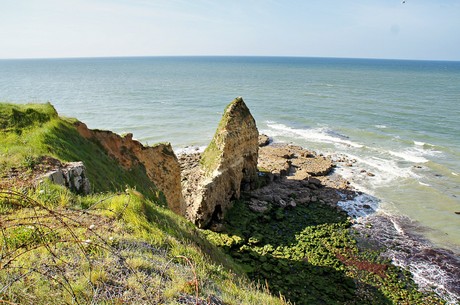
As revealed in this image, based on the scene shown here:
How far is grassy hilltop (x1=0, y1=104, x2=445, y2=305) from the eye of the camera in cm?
583

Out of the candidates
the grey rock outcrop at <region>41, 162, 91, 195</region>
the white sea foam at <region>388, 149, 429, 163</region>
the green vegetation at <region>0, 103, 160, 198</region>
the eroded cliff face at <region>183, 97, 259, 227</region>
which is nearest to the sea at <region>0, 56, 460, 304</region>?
the white sea foam at <region>388, 149, 429, 163</region>

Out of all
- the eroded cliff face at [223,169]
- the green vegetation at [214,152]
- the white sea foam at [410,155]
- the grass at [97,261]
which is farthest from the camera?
the white sea foam at [410,155]

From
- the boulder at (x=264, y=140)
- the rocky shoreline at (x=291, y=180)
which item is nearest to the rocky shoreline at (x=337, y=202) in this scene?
the rocky shoreline at (x=291, y=180)

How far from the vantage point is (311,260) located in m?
23.4

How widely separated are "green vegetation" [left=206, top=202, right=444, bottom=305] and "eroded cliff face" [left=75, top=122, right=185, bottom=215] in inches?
180

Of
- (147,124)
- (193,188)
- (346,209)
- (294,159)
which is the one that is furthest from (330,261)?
(147,124)

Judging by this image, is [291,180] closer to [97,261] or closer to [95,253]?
[95,253]

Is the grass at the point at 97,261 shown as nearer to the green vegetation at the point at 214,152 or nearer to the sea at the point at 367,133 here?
the green vegetation at the point at 214,152

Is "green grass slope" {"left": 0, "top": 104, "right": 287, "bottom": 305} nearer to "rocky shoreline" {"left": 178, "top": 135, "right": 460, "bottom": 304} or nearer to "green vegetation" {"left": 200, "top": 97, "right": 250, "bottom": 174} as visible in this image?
"green vegetation" {"left": 200, "top": 97, "right": 250, "bottom": 174}

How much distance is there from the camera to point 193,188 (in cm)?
Answer: 2975

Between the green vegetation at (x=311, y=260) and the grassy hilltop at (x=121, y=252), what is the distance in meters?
0.09

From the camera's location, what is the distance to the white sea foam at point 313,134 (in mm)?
55513

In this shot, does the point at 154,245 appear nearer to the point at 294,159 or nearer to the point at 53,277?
the point at 53,277

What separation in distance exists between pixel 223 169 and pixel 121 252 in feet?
73.8
